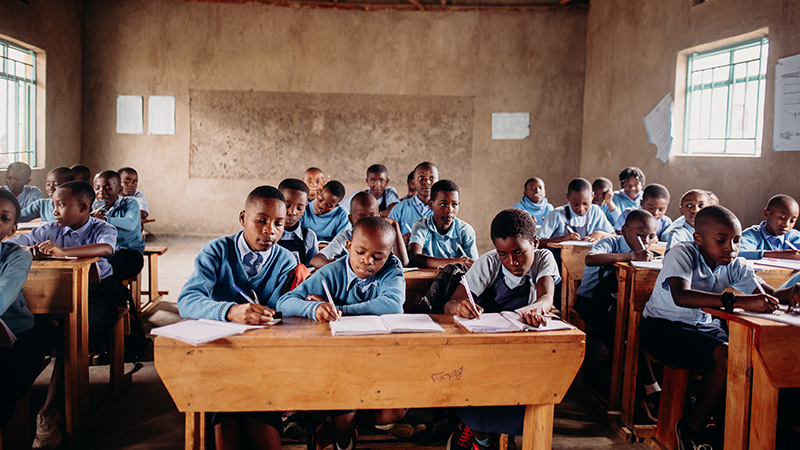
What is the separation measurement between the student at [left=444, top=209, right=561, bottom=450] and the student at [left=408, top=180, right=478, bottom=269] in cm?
103

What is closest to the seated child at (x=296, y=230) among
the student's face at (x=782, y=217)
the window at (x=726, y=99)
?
the student's face at (x=782, y=217)

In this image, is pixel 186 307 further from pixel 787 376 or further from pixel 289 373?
pixel 787 376

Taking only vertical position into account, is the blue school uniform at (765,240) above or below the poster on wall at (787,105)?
below

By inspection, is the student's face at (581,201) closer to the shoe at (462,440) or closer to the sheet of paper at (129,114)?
the shoe at (462,440)

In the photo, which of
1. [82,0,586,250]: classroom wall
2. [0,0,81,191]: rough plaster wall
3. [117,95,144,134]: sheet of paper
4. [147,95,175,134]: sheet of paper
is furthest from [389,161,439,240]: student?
[117,95,144,134]: sheet of paper

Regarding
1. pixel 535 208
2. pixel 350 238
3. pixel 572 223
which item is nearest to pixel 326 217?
pixel 350 238

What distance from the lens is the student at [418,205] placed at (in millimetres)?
5082

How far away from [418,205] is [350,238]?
1710 mm

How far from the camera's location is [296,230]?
3.72 m

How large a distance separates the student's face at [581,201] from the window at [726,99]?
1774 mm

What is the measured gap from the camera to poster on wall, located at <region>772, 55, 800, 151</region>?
488 cm

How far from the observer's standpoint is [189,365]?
1.83 m

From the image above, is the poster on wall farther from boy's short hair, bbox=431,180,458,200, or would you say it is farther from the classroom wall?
the classroom wall

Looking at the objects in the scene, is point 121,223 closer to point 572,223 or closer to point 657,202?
point 572,223
